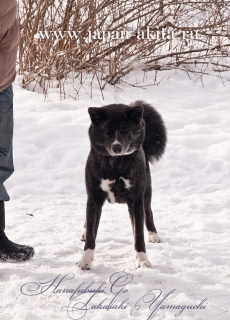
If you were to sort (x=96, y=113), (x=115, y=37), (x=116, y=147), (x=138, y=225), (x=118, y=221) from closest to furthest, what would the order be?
1. (x=116, y=147)
2. (x=96, y=113)
3. (x=138, y=225)
4. (x=118, y=221)
5. (x=115, y=37)

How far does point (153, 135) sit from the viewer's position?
11.2 ft

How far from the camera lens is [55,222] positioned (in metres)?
3.82

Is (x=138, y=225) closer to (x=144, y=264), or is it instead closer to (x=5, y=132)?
(x=144, y=264)

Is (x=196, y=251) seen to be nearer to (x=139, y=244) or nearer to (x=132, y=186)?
(x=139, y=244)

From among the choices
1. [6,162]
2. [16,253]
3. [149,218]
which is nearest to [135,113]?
[6,162]

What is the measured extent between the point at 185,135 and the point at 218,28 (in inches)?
106

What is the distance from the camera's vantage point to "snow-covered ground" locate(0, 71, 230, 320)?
2414mm

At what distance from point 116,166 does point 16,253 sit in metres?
0.87

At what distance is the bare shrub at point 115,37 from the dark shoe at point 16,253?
4.06 metres

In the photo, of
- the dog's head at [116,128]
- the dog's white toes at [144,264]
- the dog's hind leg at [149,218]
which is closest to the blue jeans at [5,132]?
the dog's head at [116,128]

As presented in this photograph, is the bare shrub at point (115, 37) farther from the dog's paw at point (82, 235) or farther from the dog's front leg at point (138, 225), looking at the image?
the dog's front leg at point (138, 225)

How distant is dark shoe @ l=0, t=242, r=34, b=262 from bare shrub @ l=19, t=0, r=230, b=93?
4056 mm

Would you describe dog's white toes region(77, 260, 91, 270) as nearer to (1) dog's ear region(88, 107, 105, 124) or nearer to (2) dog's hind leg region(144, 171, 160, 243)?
(2) dog's hind leg region(144, 171, 160, 243)

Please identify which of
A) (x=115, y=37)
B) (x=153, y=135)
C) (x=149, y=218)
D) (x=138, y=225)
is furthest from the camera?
(x=115, y=37)
